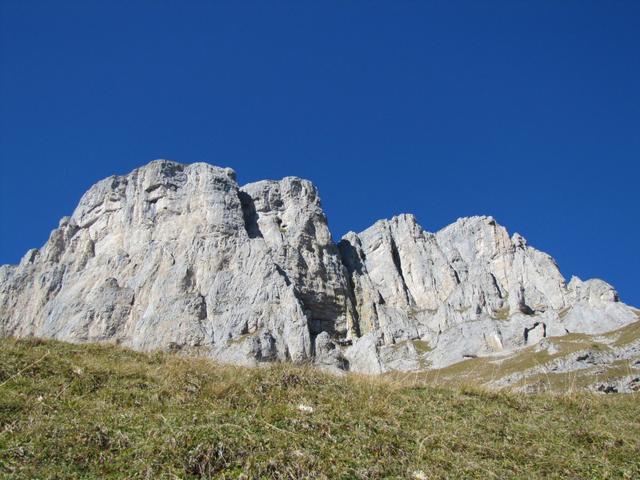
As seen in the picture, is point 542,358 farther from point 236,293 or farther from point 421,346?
point 236,293

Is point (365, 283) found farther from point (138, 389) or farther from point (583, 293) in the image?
point (138, 389)

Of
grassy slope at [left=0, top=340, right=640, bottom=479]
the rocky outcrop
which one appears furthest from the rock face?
grassy slope at [left=0, top=340, right=640, bottom=479]

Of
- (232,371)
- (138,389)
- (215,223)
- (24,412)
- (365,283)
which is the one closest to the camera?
(24,412)

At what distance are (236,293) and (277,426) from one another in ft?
479

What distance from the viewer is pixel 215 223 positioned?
168 m

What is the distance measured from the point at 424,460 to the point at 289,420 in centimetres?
225

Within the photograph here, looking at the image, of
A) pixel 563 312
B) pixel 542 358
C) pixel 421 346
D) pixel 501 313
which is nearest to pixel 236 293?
pixel 421 346

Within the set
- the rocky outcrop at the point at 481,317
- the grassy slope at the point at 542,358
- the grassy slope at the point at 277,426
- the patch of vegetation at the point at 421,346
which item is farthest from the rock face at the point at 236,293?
the grassy slope at the point at 277,426

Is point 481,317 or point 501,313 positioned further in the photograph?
point 501,313

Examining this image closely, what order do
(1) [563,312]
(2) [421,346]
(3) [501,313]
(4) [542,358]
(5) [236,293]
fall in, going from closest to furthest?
(4) [542,358], (5) [236,293], (2) [421,346], (1) [563,312], (3) [501,313]

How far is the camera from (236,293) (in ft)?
497

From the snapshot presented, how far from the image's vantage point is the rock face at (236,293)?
144 meters

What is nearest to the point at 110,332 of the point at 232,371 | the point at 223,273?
the point at 223,273

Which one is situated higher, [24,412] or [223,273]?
[223,273]
